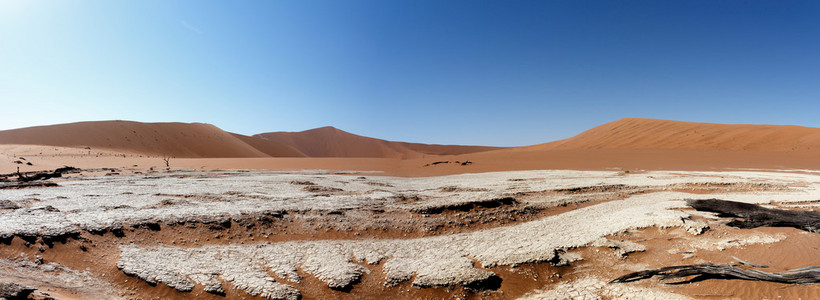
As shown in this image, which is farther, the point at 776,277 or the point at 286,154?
the point at 286,154

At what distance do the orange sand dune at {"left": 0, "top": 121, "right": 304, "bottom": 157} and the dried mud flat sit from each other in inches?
1339

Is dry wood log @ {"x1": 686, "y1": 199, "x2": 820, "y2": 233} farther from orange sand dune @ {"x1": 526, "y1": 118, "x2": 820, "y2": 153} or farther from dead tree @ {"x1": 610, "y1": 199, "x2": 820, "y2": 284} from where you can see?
orange sand dune @ {"x1": 526, "y1": 118, "x2": 820, "y2": 153}

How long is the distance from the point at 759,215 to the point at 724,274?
472 centimetres

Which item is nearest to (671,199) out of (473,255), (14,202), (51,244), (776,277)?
(776,277)

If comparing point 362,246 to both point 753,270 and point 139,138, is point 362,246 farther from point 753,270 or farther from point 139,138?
point 139,138

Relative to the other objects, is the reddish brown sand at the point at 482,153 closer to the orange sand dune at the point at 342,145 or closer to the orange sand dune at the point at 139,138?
the orange sand dune at the point at 139,138

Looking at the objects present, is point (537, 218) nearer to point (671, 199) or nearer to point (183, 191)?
point (671, 199)

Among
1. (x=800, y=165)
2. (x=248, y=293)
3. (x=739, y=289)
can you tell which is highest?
(x=800, y=165)

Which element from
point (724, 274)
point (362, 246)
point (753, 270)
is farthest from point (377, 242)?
point (753, 270)

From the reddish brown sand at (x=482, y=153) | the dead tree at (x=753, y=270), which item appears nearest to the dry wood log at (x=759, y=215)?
the dead tree at (x=753, y=270)

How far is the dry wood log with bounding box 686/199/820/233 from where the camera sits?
6.62 metres

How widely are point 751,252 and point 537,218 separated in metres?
3.76

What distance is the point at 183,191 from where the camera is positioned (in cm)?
1030

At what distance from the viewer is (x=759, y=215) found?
735 centimetres
